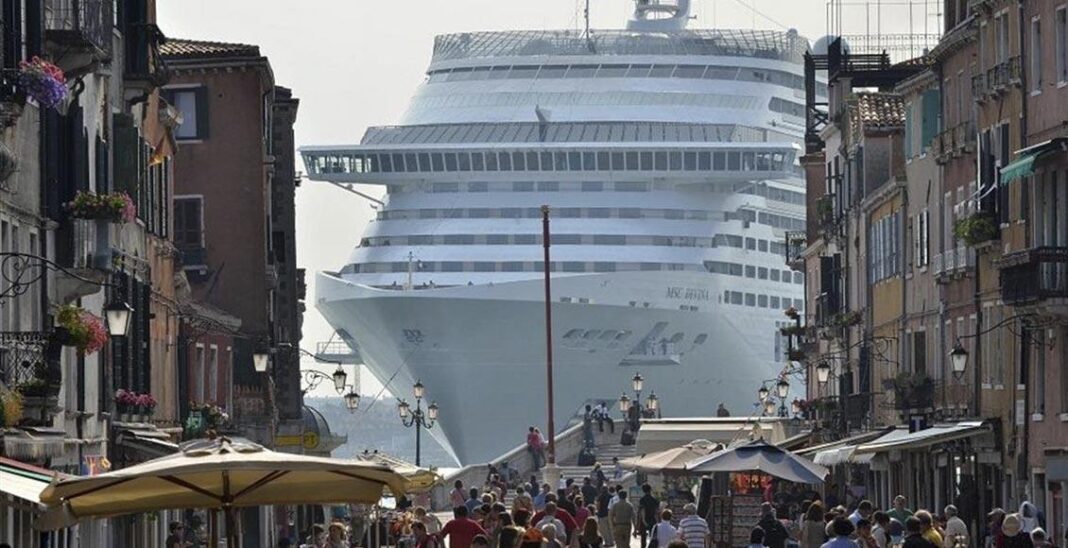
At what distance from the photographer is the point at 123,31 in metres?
39.9

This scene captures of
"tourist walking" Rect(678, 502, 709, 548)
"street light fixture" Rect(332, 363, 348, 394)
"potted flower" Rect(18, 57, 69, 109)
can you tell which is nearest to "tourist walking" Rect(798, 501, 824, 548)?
"tourist walking" Rect(678, 502, 709, 548)

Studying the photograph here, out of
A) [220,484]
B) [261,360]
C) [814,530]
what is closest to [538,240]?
[261,360]

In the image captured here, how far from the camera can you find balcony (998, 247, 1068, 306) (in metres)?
39.6

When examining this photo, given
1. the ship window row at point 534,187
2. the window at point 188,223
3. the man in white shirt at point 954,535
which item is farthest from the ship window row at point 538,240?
the man in white shirt at point 954,535

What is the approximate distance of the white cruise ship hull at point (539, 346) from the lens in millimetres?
113062

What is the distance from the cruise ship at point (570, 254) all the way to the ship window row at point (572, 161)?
82 millimetres

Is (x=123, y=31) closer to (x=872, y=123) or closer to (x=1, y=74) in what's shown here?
(x=1, y=74)

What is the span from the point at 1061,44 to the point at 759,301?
79339 mm

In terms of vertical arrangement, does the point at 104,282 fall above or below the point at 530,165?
below

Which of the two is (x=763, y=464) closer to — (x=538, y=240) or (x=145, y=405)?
(x=145, y=405)

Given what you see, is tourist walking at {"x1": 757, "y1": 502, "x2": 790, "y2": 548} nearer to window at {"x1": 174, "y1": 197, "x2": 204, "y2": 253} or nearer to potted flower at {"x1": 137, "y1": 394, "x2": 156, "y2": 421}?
potted flower at {"x1": 137, "y1": 394, "x2": 156, "y2": 421}

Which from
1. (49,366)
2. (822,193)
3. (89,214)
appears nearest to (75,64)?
(89,214)

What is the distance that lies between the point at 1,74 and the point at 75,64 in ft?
14.0

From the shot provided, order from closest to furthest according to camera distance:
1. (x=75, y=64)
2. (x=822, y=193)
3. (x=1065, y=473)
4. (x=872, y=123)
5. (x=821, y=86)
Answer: (x=75, y=64)
(x=1065, y=473)
(x=872, y=123)
(x=822, y=193)
(x=821, y=86)
